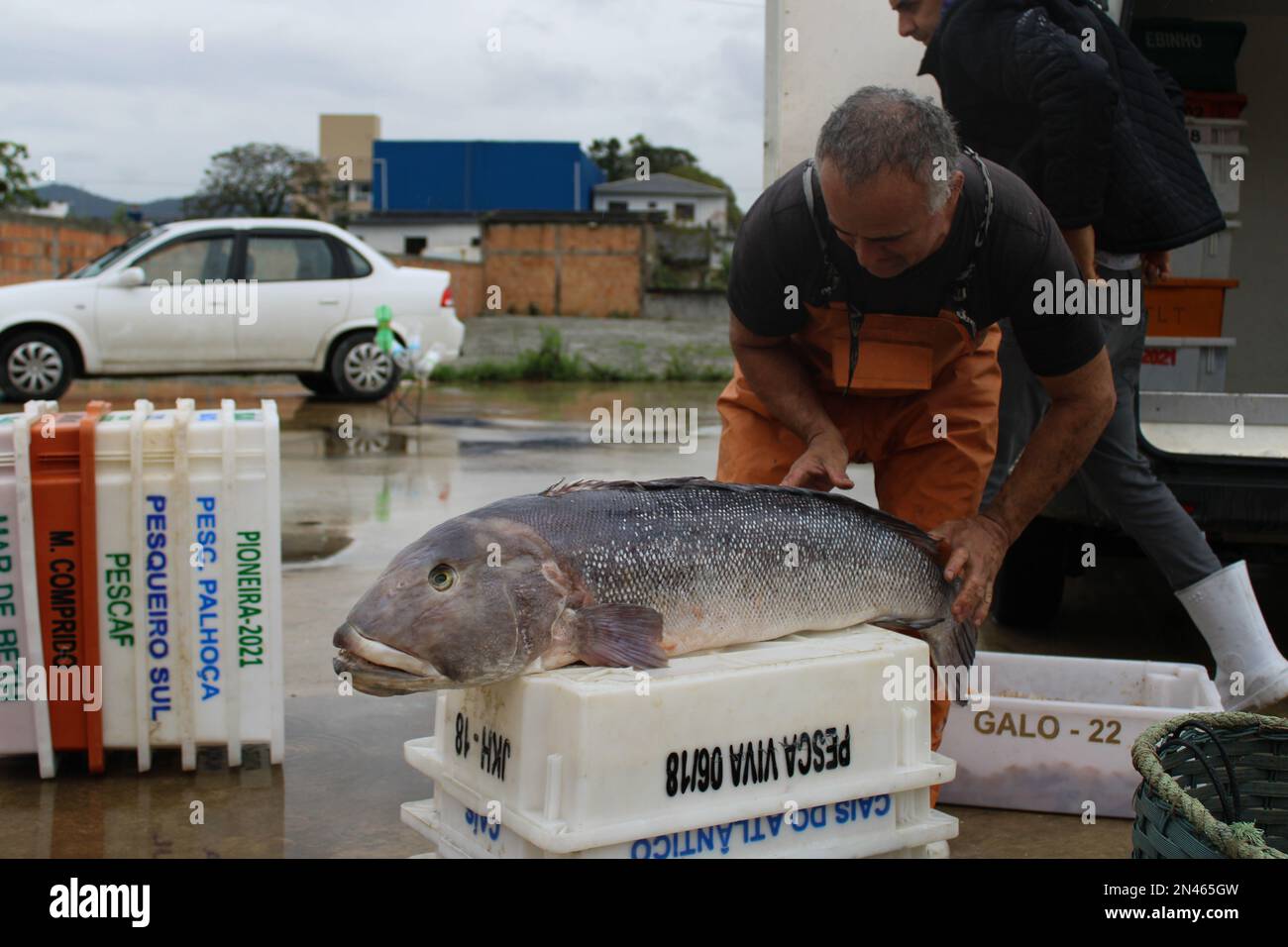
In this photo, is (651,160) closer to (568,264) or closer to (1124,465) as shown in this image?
(568,264)

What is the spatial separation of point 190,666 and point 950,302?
2.27 m

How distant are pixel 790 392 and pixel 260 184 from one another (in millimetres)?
51107

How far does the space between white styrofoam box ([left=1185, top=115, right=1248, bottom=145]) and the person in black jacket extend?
2167mm

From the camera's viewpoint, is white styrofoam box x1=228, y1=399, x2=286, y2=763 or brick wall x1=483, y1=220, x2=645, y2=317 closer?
white styrofoam box x1=228, y1=399, x2=286, y2=763

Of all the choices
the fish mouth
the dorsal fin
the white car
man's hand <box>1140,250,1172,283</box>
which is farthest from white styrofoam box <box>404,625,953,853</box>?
the white car

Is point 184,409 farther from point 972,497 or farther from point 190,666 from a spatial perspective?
point 972,497

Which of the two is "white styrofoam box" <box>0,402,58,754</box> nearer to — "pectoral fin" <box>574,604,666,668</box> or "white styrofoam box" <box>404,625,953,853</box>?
"white styrofoam box" <box>404,625,953,853</box>

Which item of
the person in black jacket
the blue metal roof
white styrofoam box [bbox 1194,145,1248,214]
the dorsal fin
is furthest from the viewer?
the blue metal roof

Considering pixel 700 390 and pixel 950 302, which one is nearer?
pixel 950 302

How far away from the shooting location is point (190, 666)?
12.1 feet

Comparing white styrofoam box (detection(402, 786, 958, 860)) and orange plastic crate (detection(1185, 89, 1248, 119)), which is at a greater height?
orange plastic crate (detection(1185, 89, 1248, 119))

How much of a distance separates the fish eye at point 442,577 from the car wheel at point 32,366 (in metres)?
11.5

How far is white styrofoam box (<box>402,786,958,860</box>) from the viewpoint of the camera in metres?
2.43
